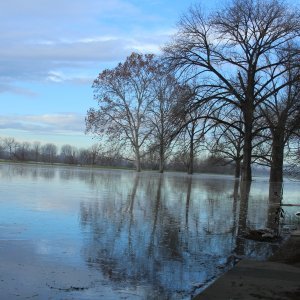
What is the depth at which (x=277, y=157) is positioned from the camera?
36312 mm

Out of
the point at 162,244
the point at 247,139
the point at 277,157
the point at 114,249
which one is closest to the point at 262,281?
the point at 114,249

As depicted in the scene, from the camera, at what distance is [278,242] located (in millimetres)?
9945

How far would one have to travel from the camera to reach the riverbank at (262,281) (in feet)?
17.7

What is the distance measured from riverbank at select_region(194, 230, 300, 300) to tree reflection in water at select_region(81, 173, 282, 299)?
43 centimetres

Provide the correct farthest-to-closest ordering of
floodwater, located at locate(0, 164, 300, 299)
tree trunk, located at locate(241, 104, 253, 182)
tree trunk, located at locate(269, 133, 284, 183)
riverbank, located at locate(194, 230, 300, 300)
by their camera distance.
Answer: tree trunk, located at locate(241, 104, 253, 182), tree trunk, located at locate(269, 133, 284, 183), floodwater, located at locate(0, 164, 300, 299), riverbank, located at locate(194, 230, 300, 300)

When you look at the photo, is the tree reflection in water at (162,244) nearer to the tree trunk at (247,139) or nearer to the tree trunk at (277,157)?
the tree trunk at (277,157)

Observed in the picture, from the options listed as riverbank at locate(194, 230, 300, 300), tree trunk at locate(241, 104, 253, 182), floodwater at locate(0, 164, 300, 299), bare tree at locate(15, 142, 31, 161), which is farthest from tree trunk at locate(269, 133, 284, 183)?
bare tree at locate(15, 142, 31, 161)

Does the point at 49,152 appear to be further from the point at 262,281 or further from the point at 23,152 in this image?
the point at 262,281

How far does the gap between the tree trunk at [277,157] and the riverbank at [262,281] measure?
2116 centimetres

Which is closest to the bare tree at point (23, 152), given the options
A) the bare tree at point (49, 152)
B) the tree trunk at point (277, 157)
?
the bare tree at point (49, 152)

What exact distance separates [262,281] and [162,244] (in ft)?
10.3

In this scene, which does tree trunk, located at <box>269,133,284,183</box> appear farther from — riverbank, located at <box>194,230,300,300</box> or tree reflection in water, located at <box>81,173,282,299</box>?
riverbank, located at <box>194,230,300,300</box>

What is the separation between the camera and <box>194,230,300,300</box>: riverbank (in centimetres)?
539

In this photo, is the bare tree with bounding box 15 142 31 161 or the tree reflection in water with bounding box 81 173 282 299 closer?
the tree reflection in water with bounding box 81 173 282 299
